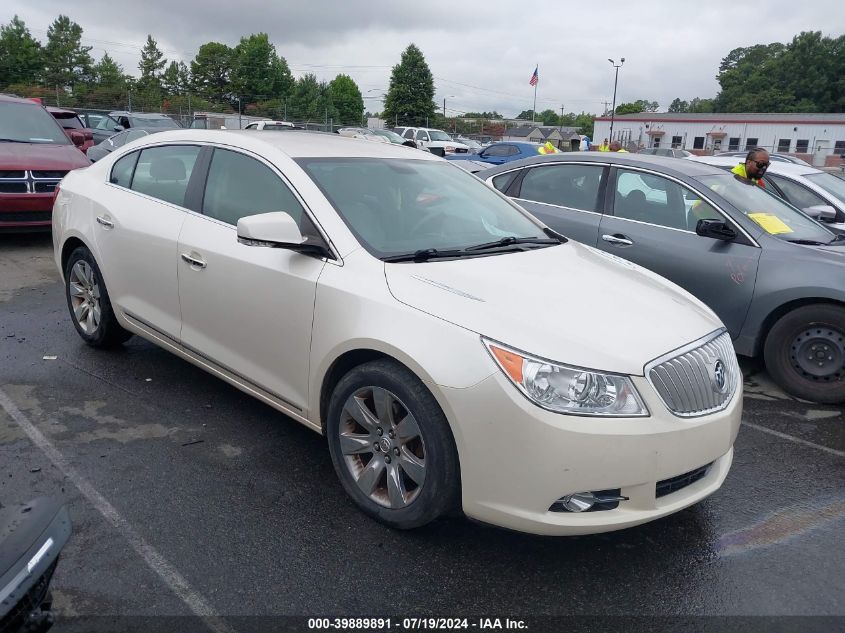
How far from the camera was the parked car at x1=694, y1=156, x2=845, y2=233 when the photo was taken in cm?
788

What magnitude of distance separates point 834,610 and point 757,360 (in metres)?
3.46

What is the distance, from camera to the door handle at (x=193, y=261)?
3819 mm

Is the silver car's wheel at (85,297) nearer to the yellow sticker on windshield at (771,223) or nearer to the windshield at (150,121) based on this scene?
the yellow sticker on windshield at (771,223)

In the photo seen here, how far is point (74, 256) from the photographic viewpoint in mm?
5082

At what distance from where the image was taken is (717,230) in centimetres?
515

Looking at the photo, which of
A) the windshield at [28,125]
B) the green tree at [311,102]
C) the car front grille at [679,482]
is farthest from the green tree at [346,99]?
the car front grille at [679,482]

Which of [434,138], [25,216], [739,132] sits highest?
[739,132]

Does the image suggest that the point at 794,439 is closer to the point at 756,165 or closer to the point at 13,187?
the point at 756,165

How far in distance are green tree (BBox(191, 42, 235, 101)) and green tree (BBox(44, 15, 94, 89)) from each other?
49.8 feet

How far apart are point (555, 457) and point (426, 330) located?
0.71 meters

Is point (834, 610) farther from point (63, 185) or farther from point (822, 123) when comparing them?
point (822, 123)

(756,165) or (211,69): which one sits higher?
(211,69)

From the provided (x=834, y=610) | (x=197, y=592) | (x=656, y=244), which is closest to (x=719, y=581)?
(x=834, y=610)

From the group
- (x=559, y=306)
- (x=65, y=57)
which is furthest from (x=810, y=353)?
(x=65, y=57)
